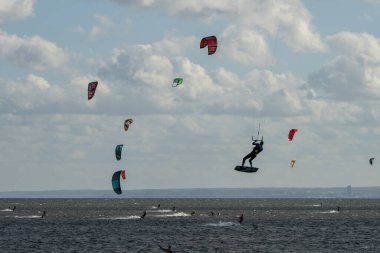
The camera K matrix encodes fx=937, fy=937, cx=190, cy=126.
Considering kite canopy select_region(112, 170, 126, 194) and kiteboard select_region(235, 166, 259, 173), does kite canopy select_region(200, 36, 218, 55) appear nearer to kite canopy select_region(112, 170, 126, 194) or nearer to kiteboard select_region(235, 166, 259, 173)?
kiteboard select_region(235, 166, 259, 173)

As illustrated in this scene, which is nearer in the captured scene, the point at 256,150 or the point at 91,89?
the point at 256,150

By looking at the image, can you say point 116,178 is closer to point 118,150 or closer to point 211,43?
point 118,150

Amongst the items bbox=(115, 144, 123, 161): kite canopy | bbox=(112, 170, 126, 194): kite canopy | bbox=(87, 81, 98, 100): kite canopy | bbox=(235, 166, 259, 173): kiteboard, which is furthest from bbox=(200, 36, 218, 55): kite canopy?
bbox=(112, 170, 126, 194): kite canopy

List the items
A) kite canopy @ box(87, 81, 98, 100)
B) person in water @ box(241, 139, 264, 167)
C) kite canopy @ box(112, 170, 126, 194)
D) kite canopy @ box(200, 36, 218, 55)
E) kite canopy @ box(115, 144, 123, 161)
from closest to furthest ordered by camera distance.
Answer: person in water @ box(241, 139, 264, 167) → kite canopy @ box(200, 36, 218, 55) → kite canopy @ box(87, 81, 98, 100) → kite canopy @ box(115, 144, 123, 161) → kite canopy @ box(112, 170, 126, 194)

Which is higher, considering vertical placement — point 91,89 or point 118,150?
point 91,89

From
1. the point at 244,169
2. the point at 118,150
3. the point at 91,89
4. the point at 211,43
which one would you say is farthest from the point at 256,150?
the point at 118,150

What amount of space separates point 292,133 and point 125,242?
17203 millimetres

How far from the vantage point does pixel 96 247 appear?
246 ft

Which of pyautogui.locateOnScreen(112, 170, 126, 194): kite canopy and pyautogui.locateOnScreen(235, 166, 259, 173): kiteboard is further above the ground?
pyautogui.locateOnScreen(112, 170, 126, 194): kite canopy

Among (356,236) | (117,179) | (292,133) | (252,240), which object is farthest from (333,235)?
(117,179)

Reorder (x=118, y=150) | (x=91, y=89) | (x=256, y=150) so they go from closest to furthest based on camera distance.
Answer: (x=256, y=150)
(x=91, y=89)
(x=118, y=150)

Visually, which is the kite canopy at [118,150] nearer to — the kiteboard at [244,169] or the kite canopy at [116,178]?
the kite canopy at [116,178]

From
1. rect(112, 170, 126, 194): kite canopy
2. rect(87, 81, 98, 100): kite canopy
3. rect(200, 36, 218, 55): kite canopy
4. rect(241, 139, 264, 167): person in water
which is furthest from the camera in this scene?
rect(112, 170, 126, 194): kite canopy

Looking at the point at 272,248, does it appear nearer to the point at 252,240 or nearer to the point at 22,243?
the point at 252,240
